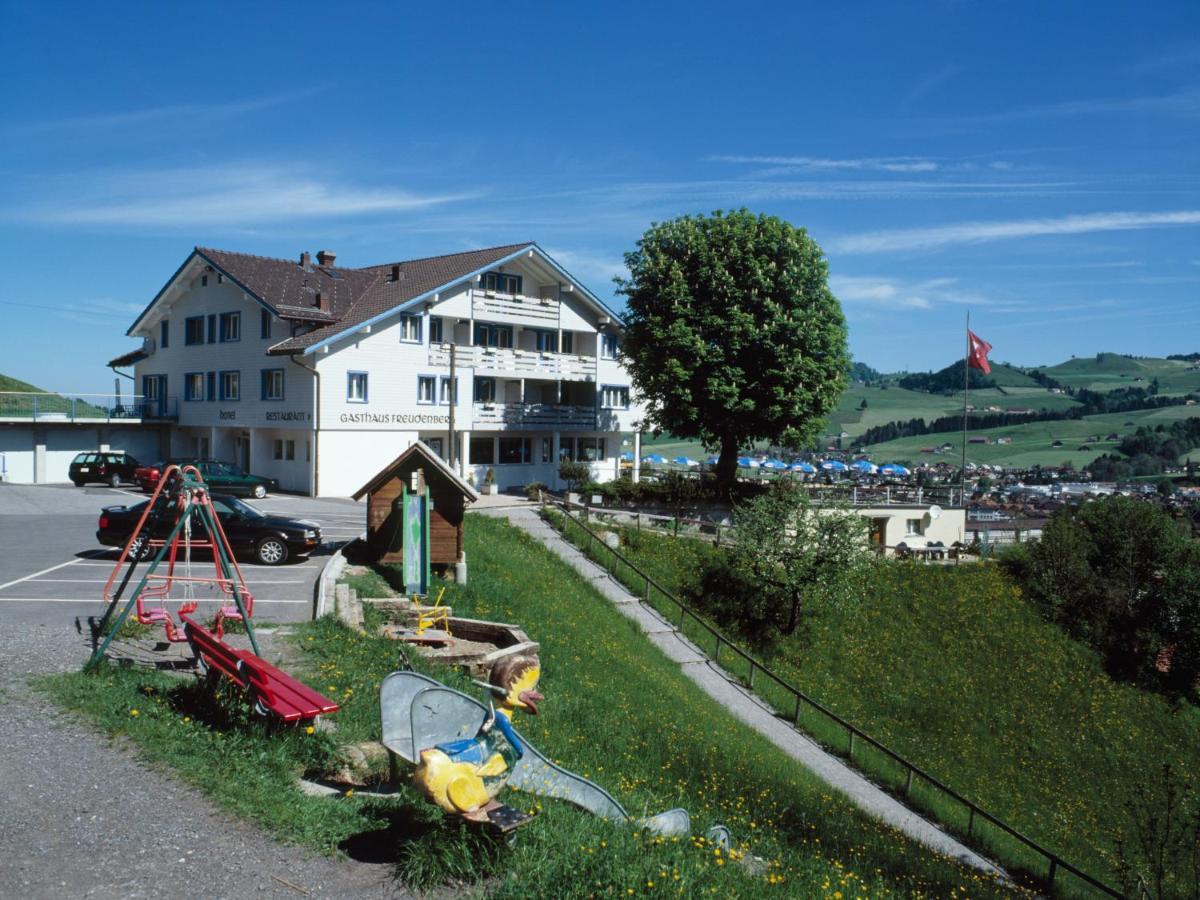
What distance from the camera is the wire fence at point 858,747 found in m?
16.7

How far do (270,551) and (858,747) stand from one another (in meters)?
14.7

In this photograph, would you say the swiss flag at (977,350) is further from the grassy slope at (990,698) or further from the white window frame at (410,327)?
the white window frame at (410,327)

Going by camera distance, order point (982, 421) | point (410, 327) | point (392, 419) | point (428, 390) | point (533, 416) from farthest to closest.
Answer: point (982, 421), point (533, 416), point (428, 390), point (410, 327), point (392, 419)

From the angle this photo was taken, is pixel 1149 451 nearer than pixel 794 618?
No

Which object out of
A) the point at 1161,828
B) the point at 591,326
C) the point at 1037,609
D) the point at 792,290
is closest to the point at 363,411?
the point at 591,326

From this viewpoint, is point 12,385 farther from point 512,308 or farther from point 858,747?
point 858,747


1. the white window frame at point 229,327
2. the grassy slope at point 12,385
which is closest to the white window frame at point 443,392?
the white window frame at point 229,327

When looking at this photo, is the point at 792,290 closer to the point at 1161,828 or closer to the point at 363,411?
the point at 363,411

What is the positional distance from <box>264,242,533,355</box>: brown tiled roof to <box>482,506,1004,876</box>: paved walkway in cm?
1491

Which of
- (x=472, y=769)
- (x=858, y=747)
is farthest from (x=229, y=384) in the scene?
(x=472, y=769)

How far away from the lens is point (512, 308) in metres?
47.2

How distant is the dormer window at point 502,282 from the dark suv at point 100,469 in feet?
60.8

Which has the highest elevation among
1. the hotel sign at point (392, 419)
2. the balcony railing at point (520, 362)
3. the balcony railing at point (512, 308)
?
the balcony railing at point (512, 308)

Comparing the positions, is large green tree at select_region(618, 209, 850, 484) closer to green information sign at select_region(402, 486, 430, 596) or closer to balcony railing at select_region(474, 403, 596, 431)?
balcony railing at select_region(474, 403, 596, 431)
